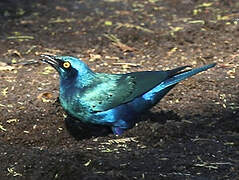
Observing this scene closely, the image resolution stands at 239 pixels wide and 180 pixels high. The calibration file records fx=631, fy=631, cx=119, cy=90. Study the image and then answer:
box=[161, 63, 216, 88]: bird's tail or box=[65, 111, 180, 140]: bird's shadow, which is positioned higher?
box=[161, 63, 216, 88]: bird's tail

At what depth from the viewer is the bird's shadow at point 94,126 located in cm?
523

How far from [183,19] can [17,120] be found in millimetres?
3312

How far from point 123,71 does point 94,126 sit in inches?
47.2

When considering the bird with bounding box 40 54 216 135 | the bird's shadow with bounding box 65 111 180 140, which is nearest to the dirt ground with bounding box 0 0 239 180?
the bird's shadow with bounding box 65 111 180 140

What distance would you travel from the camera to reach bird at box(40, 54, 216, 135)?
5004 mm

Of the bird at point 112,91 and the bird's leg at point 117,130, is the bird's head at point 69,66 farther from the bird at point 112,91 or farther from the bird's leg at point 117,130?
the bird's leg at point 117,130

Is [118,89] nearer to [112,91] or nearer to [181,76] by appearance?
[112,91]

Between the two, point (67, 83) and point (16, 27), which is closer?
point (67, 83)

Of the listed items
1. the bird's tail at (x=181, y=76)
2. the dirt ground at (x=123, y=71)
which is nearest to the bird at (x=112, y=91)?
the bird's tail at (x=181, y=76)

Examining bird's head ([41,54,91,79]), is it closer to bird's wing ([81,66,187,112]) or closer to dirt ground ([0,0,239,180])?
bird's wing ([81,66,187,112])

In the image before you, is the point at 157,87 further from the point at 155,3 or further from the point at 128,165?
the point at 155,3

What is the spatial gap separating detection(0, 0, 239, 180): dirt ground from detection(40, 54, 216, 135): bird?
0.16 meters

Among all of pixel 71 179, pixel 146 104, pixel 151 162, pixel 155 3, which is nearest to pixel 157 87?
pixel 146 104

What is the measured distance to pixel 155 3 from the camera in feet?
28.7
